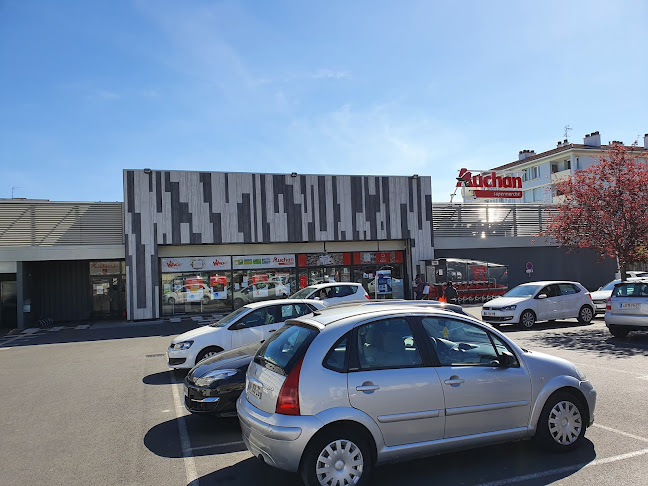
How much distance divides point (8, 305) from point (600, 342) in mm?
23599

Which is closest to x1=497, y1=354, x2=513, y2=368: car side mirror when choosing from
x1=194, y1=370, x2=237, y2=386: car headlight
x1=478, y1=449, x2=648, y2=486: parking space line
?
x1=478, y1=449, x2=648, y2=486: parking space line

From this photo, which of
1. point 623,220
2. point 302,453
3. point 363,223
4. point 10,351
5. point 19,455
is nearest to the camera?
point 302,453

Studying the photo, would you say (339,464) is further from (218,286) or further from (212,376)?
(218,286)

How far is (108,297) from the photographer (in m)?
24.9

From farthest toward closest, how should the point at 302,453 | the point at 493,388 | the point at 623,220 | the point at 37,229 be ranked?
the point at 37,229 → the point at 623,220 → the point at 493,388 → the point at 302,453

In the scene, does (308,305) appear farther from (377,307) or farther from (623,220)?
(623,220)

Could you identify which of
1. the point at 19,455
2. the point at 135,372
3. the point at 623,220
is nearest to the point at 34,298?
the point at 135,372

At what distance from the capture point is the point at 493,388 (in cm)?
480

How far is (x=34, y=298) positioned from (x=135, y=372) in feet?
50.6

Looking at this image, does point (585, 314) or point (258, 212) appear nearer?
point (585, 314)

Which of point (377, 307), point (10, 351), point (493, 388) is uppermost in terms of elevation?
point (377, 307)

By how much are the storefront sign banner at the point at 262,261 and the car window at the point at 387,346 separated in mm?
20509

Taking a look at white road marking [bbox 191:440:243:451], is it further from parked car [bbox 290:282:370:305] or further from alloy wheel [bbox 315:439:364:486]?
parked car [bbox 290:282:370:305]

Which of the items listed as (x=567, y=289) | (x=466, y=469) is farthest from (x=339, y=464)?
(x=567, y=289)
